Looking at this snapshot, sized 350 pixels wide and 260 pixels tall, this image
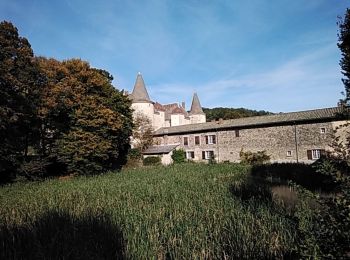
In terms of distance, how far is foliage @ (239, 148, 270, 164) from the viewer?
32781mm

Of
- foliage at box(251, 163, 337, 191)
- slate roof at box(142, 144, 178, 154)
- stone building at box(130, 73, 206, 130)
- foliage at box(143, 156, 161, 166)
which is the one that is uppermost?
stone building at box(130, 73, 206, 130)

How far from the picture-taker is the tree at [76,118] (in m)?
25.8

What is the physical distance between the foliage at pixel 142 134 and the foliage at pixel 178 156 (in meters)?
5.29

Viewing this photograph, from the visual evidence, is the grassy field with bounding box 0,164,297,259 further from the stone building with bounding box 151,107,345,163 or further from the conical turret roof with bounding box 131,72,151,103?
the conical turret roof with bounding box 131,72,151,103

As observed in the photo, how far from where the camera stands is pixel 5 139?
19734mm

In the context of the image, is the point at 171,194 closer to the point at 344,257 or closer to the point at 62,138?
the point at 344,257

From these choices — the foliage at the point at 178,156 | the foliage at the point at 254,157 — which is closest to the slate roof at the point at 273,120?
the foliage at the point at 254,157

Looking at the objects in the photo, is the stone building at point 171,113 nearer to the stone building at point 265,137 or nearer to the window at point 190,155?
the stone building at point 265,137

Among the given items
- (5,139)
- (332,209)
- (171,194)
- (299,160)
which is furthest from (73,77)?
(332,209)

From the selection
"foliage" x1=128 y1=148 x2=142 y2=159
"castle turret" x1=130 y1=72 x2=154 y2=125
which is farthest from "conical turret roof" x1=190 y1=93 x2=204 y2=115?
"foliage" x1=128 y1=148 x2=142 y2=159

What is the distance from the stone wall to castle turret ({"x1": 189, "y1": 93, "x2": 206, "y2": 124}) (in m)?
23.8

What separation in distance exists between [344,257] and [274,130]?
103 ft

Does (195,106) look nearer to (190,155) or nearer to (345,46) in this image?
(190,155)

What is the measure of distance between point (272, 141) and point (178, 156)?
12.6m
